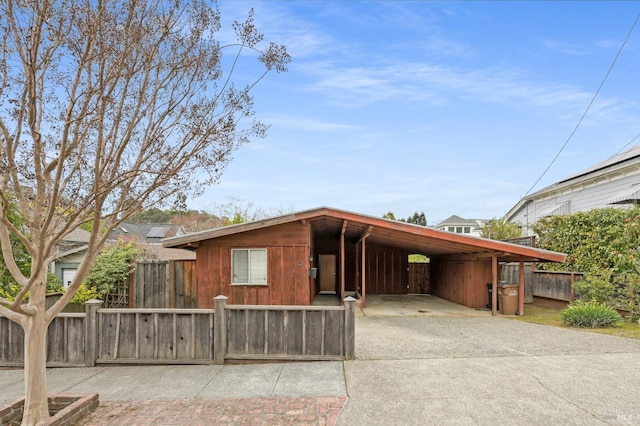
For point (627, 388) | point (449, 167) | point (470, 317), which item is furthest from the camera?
point (449, 167)

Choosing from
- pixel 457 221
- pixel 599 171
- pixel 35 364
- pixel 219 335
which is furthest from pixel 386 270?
pixel 457 221

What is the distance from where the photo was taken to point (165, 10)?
5.14 meters

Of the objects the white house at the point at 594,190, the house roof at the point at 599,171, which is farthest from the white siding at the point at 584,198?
the house roof at the point at 599,171

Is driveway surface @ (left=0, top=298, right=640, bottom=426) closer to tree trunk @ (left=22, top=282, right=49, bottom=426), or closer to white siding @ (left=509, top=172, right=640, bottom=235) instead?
tree trunk @ (left=22, top=282, right=49, bottom=426)

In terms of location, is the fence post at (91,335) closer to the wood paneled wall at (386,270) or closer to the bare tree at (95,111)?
the bare tree at (95,111)

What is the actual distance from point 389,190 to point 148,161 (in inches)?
1367

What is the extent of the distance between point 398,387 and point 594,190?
1786 cm

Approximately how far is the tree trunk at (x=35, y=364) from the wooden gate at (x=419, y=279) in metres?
16.1

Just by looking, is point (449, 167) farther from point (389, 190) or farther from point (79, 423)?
point (79, 423)

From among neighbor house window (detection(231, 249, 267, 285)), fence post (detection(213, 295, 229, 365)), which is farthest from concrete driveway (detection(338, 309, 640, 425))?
neighbor house window (detection(231, 249, 267, 285))

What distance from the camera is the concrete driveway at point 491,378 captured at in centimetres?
475

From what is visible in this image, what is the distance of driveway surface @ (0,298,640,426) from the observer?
4777 mm

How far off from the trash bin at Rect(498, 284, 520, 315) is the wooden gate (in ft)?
22.2

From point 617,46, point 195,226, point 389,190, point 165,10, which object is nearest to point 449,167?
point 389,190
